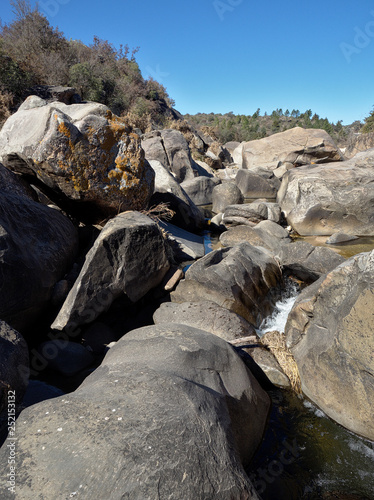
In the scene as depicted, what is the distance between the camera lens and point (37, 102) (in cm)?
508

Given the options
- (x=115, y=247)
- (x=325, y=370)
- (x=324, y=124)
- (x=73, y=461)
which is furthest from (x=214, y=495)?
(x=324, y=124)

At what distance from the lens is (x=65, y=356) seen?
389cm

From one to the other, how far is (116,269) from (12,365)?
86.0 inches

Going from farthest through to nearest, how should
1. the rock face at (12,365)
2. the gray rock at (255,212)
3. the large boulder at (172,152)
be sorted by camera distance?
the large boulder at (172,152), the gray rock at (255,212), the rock face at (12,365)

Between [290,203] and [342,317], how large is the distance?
7295mm

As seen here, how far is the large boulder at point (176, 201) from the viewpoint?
8.06 m

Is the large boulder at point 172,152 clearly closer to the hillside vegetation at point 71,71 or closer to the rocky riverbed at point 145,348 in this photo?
the hillside vegetation at point 71,71

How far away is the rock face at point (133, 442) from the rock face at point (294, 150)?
52.8 feet

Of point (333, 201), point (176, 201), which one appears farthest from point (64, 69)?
point (333, 201)

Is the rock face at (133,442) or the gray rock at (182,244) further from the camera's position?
the gray rock at (182,244)

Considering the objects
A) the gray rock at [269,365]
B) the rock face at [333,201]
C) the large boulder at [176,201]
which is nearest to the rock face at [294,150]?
the rock face at [333,201]

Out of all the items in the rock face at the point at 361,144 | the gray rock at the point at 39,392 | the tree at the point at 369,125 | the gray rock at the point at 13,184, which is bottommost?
the gray rock at the point at 39,392

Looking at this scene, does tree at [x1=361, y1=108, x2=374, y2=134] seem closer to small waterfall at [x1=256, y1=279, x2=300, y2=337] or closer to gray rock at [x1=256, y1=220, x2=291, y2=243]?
gray rock at [x1=256, y1=220, x2=291, y2=243]

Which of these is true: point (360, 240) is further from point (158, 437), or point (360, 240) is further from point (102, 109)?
point (158, 437)
